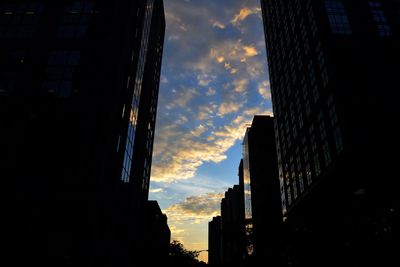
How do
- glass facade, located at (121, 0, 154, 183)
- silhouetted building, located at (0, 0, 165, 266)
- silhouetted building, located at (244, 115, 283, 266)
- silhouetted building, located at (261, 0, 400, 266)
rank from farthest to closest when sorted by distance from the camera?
silhouetted building, located at (244, 115, 283, 266)
glass facade, located at (121, 0, 154, 183)
silhouetted building, located at (261, 0, 400, 266)
silhouetted building, located at (0, 0, 165, 266)

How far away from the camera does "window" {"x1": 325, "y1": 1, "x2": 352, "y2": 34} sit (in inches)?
2205

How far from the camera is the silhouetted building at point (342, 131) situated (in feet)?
97.1

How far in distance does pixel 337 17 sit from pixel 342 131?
24.0 meters

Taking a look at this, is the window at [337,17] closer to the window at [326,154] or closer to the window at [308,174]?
the window at [326,154]

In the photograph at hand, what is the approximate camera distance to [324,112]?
52188 mm

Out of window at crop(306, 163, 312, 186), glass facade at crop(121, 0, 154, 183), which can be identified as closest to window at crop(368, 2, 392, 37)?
window at crop(306, 163, 312, 186)

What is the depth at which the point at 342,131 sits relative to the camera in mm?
45250

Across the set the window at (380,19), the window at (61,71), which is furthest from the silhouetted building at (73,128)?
the window at (380,19)

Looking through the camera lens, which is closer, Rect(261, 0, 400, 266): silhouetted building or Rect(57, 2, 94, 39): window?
Rect(261, 0, 400, 266): silhouetted building

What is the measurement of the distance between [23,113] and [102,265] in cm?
1873

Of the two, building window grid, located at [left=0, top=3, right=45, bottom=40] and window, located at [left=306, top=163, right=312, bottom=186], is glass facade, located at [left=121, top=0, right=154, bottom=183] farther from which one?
window, located at [left=306, top=163, right=312, bottom=186]

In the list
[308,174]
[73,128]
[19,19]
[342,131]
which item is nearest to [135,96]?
[73,128]

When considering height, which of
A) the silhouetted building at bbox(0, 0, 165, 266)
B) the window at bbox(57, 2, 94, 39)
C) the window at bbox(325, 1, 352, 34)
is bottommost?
the silhouetted building at bbox(0, 0, 165, 266)

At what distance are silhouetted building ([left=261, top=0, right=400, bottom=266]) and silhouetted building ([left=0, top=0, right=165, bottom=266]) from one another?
79.9 feet
